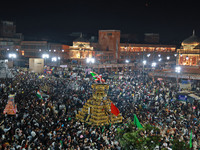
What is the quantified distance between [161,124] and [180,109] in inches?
182

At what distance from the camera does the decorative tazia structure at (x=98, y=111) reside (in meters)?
16.4

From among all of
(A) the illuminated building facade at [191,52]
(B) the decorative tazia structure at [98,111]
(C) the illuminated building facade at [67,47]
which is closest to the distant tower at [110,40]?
(C) the illuminated building facade at [67,47]

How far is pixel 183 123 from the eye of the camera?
56.5 ft

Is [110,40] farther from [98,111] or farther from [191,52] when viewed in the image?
[98,111]

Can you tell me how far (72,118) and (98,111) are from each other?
80.4 inches

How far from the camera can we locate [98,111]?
16484mm

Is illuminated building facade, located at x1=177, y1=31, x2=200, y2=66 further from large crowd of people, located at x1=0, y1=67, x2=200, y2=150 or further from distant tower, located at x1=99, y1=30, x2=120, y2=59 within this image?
large crowd of people, located at x1=0, y1=67, x2=200, y2=150

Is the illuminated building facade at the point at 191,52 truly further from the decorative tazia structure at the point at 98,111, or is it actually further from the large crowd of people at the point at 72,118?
the decorative tazia structure at the point at 98,111

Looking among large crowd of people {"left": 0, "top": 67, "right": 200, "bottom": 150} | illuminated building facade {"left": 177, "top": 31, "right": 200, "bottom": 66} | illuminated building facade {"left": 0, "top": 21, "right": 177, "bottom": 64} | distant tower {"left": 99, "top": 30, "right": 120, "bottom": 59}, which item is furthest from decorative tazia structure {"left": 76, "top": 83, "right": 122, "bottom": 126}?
distant tower {"left": 99, "top": 30, "right": 120, "bottom": 59}

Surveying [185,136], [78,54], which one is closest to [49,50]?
[78,54]

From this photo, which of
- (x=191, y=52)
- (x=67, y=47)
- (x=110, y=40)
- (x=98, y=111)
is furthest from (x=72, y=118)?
(x=110, y=40)

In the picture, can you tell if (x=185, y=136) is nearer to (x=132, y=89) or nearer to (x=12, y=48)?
(x=132, y=89)

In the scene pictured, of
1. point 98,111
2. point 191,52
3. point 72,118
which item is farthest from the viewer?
point 191,52

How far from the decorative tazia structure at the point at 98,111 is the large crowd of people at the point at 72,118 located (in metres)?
0.54
